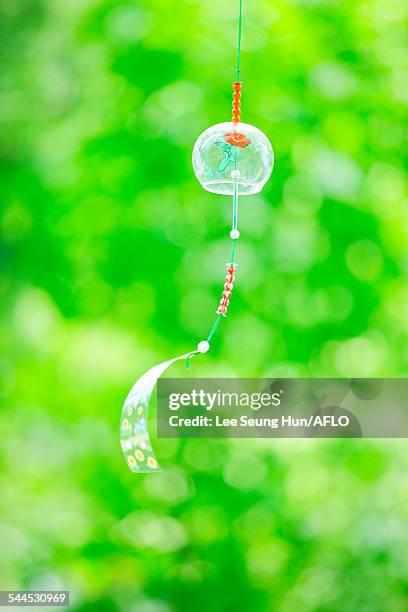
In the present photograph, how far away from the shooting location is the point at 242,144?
1713 mm

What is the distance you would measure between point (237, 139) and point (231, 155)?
0.11ft

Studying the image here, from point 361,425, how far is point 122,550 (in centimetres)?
66

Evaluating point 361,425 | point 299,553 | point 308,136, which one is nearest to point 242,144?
point 308,136

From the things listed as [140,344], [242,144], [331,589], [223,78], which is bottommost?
[331,589]

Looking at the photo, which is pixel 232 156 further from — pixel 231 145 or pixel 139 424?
pixel 139 424

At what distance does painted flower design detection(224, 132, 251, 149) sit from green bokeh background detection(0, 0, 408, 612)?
1.35ft

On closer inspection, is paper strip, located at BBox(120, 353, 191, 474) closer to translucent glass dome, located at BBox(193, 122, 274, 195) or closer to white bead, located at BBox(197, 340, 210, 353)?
white bead, located at BBox(197, 340, 210, 353)

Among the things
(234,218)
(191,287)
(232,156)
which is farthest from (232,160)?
(191,287)

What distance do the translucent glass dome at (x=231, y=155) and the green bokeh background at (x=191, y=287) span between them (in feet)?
1.24

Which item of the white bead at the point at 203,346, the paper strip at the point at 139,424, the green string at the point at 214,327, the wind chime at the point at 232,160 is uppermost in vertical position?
the wind chime at the point at 232,160

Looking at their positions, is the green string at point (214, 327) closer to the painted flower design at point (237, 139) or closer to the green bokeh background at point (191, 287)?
the green bokeh background at point (191, 287)

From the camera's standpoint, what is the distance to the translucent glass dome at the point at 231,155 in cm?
171

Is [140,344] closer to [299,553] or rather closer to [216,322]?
[216,322]

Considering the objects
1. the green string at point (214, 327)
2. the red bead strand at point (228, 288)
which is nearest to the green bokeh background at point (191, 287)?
the green string at point (214, 327)
